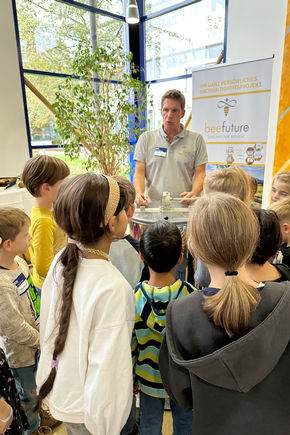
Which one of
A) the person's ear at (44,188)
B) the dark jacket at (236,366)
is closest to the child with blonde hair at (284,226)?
the dark jacket at (236,366)

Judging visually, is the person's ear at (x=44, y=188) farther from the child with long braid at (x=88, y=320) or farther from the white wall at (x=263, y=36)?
the white wall at (x=263, y=36)

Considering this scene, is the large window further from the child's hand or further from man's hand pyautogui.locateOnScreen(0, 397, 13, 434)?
man's hand pyautogui.locateOnScreen(0, 397, 13, 434)

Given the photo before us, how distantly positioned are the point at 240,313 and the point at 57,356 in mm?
578

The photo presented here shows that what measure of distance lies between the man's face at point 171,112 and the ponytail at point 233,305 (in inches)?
77.0

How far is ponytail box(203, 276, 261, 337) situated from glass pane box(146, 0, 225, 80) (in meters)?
4.99

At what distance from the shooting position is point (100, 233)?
92 cm

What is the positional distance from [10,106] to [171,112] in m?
2.85

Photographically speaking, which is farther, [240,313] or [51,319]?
[51,319]

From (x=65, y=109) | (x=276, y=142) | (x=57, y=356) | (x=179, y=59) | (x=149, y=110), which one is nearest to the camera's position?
(x=57, y=356)

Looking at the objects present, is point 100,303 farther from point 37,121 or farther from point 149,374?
point 37,121

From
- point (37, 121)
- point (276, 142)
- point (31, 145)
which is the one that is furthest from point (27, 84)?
point (276, 142)

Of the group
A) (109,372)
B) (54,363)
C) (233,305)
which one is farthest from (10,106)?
(233,305)

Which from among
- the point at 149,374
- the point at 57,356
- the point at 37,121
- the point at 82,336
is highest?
the point at 37,121

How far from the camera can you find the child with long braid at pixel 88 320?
0.83 m
